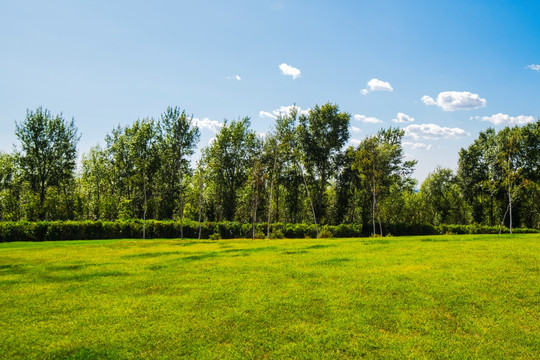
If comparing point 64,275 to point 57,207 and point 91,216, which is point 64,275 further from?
point 91,216

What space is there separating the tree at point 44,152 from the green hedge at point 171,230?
519 inches

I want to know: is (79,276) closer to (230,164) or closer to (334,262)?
Answer: (334,262)

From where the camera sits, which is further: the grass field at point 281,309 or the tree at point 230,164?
the tree at point 230,164

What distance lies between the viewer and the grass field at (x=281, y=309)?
27.8 feet

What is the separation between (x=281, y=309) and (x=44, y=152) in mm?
57530

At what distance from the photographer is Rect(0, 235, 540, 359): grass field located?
8484mm

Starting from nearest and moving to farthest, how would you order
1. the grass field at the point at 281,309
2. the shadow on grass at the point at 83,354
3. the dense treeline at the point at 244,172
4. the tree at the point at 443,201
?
1. the shadow on grass at the point at 83,354
2. the grass field at the point at 281,309
3. the dense treeline at the point at 244,172
4. the tree at the point at 443,201

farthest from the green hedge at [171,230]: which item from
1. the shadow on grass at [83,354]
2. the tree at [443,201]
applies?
the shadow on grass at [83,354]

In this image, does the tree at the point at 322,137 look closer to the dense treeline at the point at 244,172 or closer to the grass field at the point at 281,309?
the dense treeline at the point at 244,172

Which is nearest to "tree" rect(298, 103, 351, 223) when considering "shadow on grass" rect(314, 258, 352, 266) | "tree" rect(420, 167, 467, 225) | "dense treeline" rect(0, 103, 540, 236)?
"dense treeline" rect(0, 103, 540, 236)

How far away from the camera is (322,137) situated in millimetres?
57219

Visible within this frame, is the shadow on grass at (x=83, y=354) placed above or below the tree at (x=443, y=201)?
below

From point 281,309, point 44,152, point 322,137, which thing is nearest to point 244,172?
point 322,137

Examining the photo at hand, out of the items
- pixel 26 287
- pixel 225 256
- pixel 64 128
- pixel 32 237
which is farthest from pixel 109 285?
pixel 64 128
